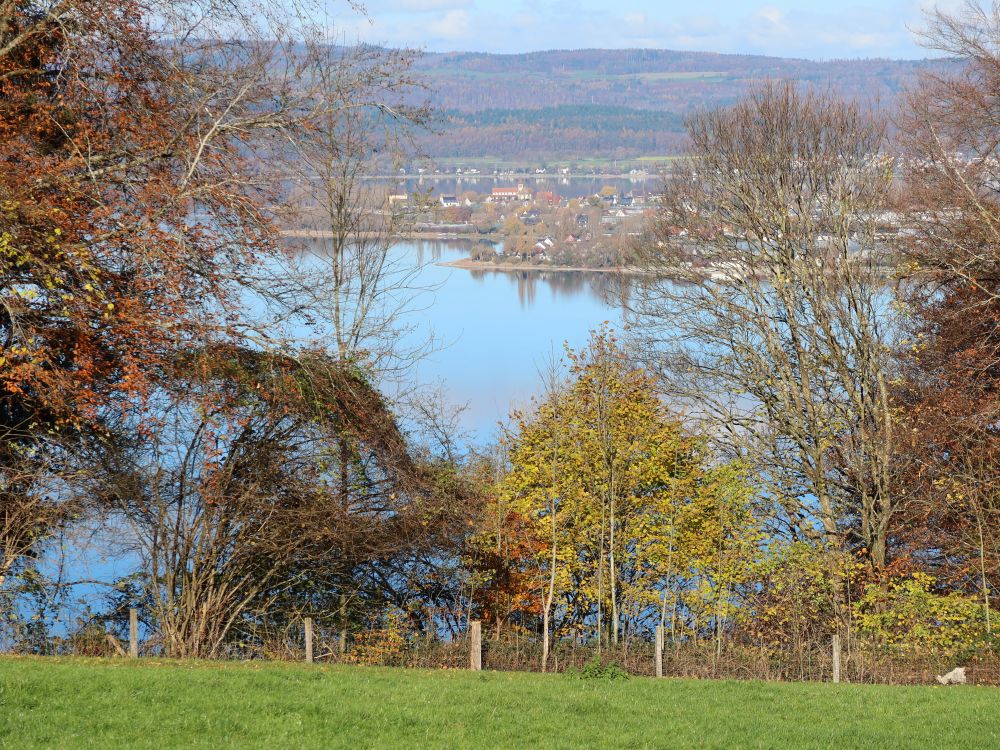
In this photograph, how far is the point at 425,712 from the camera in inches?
399

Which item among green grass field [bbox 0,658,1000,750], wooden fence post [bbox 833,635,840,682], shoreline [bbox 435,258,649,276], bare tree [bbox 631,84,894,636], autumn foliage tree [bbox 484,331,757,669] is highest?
shoreline [bbox 435,258,649,276]

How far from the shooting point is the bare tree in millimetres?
23281

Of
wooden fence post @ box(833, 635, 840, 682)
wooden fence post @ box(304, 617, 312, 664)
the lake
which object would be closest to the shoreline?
the lake

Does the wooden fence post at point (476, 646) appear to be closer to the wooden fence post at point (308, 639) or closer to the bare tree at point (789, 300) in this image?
the wooden fence post at point (308, 639)

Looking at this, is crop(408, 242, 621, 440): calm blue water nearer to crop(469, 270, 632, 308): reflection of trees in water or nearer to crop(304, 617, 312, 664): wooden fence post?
crop(469, 270, 632, 308): reflection of trees in water

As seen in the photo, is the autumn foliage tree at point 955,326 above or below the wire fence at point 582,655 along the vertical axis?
above

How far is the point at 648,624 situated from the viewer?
22672mm

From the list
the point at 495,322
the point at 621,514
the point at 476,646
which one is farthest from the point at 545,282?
the point at 476,646

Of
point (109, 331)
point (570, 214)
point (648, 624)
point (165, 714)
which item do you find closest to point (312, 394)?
point (109, 331)

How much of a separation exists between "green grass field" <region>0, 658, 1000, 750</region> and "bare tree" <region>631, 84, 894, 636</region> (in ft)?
34.4

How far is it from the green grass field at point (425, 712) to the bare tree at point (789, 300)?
34.4 feet

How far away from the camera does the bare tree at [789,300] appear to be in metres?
23.3

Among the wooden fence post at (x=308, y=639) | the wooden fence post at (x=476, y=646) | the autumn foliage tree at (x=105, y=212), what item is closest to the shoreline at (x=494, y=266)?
the wooden fence post at (x=308, y=639)

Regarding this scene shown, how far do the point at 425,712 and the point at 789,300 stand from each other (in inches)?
627
